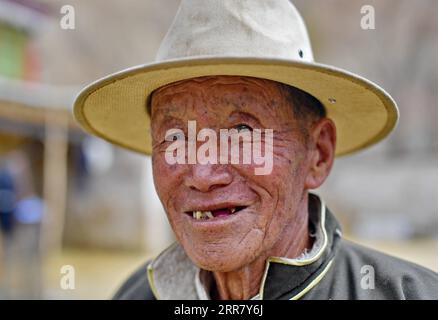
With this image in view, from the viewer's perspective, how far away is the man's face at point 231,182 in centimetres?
205

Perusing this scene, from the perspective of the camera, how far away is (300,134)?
222cm

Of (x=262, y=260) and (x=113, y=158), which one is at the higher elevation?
(x=113, y=158)

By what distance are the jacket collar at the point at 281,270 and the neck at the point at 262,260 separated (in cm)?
5

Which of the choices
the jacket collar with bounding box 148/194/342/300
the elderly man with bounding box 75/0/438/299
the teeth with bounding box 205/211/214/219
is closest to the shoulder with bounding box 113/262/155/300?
the jacket collar with bounding box 148/194/342/300

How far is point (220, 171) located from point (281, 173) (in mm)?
215

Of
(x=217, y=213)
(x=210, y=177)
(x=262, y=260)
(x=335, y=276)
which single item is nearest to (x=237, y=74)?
(x=210, y=177)

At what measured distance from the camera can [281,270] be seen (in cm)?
213

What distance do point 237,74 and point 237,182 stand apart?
0.33 metres

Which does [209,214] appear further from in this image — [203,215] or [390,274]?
[390,274]

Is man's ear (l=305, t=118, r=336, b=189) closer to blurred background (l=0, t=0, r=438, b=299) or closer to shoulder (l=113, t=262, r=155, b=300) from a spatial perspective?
shoulder (l=113, t=262, r=155, b=300)

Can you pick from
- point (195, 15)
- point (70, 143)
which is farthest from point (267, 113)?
point (70, 143)

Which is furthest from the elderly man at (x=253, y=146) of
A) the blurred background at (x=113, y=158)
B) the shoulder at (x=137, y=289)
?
the blurred background at (x=113, y=158)

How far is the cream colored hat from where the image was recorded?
6.59 ft

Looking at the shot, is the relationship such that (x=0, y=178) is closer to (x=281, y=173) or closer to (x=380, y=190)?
(x=281, y=173)
